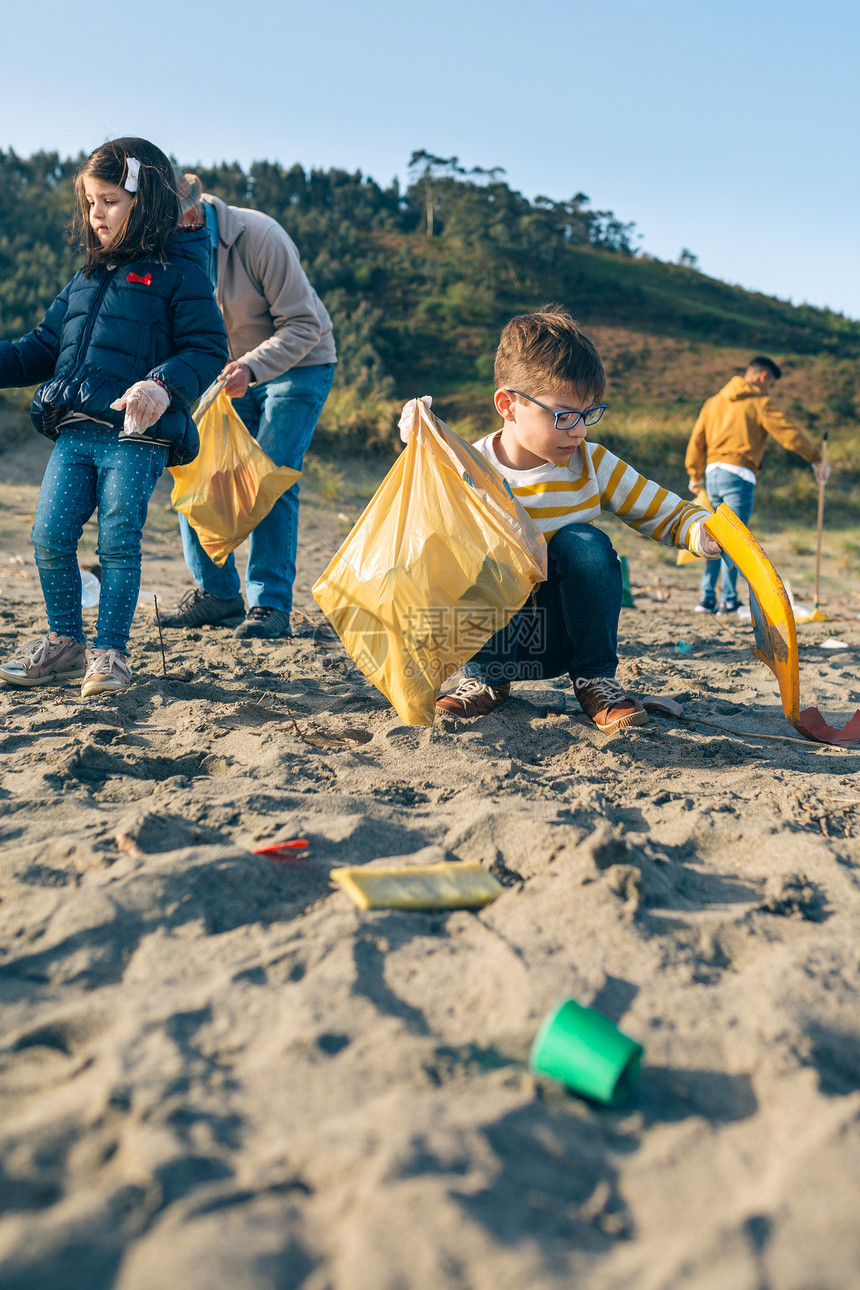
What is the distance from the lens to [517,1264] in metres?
0.72

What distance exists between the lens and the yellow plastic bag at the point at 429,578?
2.01 meters

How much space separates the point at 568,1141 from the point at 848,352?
19.9 m

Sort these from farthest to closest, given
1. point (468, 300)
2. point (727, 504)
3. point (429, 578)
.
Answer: point (468, 300) → point (727, 504) → point (429, 578)

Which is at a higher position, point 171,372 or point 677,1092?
point 171,372

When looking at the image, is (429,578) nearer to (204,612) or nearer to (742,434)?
(204,612)

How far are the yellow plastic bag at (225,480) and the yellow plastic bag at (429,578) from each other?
89 centimetres

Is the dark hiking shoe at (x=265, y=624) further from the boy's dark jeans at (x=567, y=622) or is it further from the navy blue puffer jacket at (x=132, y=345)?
the boy's dark jeans at (x=567, y=622)

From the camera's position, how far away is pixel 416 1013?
1059 mm

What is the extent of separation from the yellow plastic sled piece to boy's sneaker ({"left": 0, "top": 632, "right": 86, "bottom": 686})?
178 centimetres

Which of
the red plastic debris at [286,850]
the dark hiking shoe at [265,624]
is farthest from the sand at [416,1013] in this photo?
the dark hiking shoe at [265,624]

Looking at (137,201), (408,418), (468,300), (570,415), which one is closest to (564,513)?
(570,415)

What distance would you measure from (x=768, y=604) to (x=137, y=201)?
76.3 inches

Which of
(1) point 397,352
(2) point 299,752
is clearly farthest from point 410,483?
(1) point 397,352

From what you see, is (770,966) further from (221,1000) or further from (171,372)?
(171,372)
